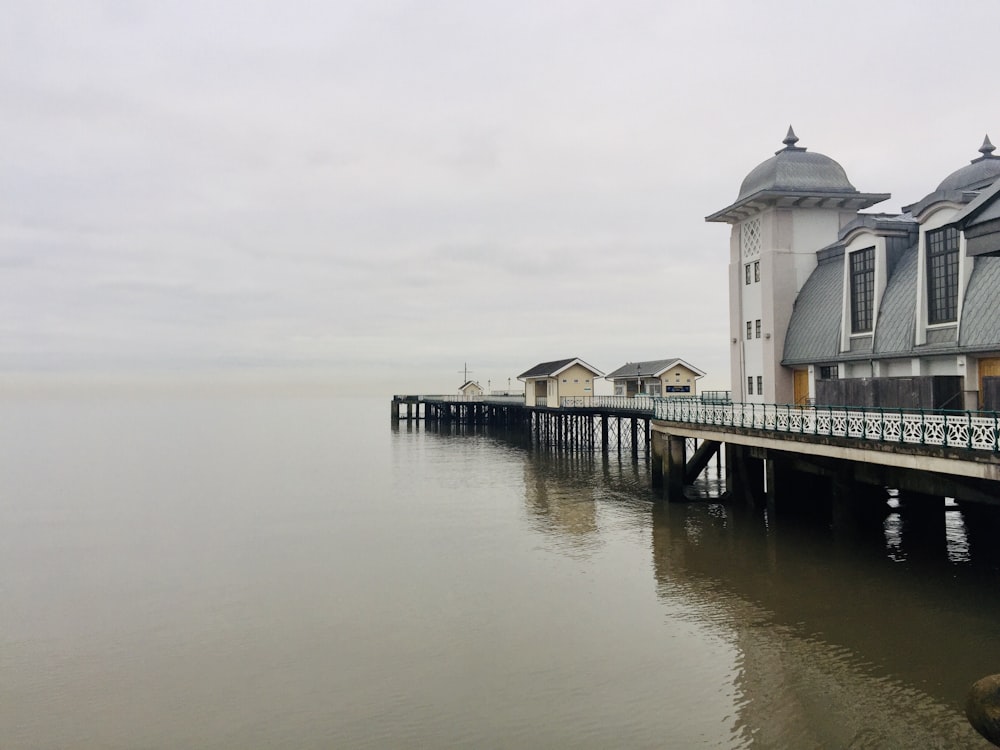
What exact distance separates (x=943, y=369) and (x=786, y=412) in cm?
491

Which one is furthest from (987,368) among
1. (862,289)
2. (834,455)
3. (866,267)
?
(866,267)

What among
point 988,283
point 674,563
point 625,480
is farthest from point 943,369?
point 625,480

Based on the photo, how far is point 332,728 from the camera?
10.9 metres

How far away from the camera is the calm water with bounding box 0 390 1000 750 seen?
35.8ft

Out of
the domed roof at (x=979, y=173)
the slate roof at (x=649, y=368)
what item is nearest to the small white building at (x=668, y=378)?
the slate roof at (x=649, y=368)

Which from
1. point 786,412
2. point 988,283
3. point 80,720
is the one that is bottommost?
point 80,720

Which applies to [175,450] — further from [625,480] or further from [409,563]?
[409,563]

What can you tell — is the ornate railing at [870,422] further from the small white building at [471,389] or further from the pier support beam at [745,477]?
the small white building at [471,389]

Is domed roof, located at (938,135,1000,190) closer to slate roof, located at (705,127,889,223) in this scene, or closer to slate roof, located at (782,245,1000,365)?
slate roof, located at (705,127,889,223)

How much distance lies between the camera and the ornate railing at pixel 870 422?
45.1 ft

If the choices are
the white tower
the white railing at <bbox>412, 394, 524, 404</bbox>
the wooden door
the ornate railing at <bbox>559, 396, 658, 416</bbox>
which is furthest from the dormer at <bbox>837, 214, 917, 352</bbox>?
the white railing at <bbox>412, 394, 524, 404</bbox>

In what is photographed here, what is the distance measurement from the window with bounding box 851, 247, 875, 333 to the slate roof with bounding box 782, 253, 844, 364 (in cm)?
69

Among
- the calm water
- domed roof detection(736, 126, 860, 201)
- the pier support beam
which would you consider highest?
domed roof detection(736, 126, 860, 201)

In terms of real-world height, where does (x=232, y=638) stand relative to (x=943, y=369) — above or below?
below
